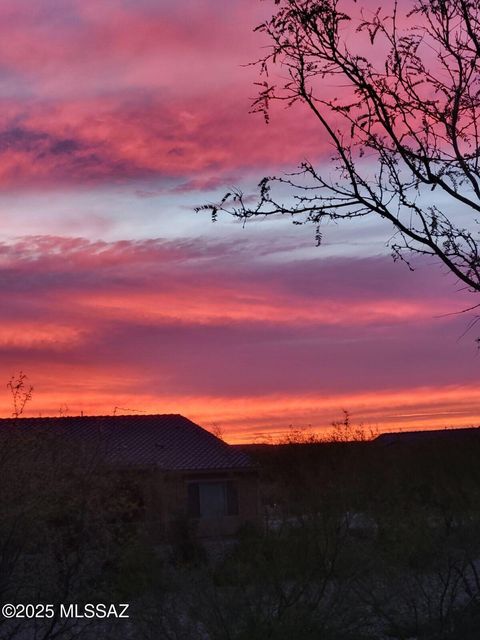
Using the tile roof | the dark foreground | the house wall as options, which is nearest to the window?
the house wall

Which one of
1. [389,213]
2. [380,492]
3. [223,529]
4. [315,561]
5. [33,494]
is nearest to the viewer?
[389,213]

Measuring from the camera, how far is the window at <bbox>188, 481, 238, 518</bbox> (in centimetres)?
3528

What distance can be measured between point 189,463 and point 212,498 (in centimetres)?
161

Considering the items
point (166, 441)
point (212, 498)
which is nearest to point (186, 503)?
point (212, 498)

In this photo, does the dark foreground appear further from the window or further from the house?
the window

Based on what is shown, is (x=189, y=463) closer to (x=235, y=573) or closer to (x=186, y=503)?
(x=186, y=503)

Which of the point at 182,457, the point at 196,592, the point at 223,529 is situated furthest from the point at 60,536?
the point at 182,457

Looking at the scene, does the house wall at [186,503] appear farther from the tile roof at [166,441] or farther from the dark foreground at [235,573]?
the dark foreground at [235,573]

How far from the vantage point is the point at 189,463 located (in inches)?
1407

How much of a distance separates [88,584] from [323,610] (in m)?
3.67

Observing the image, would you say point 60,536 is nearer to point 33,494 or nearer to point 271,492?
point 33,494

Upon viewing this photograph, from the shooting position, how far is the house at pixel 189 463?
3105 cm

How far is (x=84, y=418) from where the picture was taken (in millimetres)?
38125

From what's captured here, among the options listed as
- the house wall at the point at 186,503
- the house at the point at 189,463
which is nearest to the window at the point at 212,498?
the house at the point at 189,463
